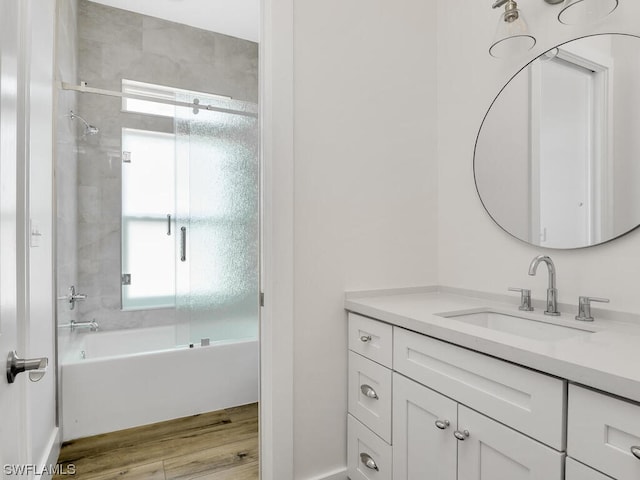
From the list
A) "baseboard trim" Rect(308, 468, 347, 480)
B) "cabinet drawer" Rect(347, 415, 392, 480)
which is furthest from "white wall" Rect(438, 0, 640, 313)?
"baseboard trim" Rect(308, 468, 347, 480)

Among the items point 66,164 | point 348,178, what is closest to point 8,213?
point 348,178

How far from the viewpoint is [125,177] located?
2.94 meters

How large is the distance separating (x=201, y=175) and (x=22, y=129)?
1787 millimetres

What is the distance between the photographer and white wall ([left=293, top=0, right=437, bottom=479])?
1.51m

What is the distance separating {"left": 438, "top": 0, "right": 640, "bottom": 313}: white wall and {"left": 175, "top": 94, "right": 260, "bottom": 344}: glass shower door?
131cm

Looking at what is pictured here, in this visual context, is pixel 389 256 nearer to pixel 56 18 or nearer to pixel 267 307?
pixel 267 307

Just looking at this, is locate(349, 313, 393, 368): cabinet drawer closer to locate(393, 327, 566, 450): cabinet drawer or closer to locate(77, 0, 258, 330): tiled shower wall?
locate(393, 327, 566, 450): cabinet drawer

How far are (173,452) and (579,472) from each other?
1773mm

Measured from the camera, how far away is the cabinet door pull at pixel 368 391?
4.53 feet

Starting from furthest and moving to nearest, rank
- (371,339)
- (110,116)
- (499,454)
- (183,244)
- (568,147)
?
1. (110,116)
2. (183,244)
3. (371,339)
4. (568,147)
5. (499,454)

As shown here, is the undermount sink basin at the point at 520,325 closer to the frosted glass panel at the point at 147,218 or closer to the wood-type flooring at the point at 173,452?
the wood-type flooring at the point at 173,452

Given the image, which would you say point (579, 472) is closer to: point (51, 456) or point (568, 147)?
point (568, 147)

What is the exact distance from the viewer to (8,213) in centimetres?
70

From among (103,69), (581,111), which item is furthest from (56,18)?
(581,111)
